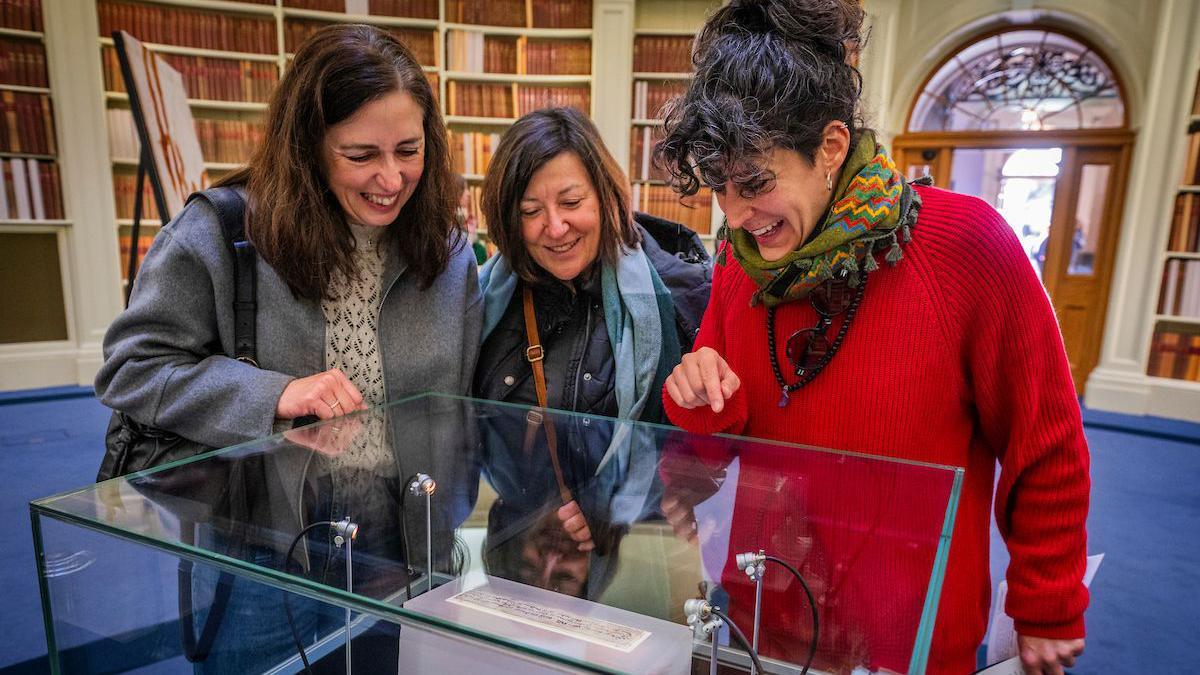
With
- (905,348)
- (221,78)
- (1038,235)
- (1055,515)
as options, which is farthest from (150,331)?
(1038,235)

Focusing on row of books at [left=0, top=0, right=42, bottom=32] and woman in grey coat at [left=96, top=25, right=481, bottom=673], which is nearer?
woman in grey coat at [left=96, top=25, right=481, bottom=673]

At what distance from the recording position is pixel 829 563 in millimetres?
817

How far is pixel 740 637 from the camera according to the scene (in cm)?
69

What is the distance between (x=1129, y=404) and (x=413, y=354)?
6175 mm

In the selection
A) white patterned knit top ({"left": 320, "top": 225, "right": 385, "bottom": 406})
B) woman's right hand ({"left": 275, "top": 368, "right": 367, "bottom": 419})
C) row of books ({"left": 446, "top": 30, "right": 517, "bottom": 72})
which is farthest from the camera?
row of books ({"left": 446, "top": 30, "right": 517, "bottom": 72})

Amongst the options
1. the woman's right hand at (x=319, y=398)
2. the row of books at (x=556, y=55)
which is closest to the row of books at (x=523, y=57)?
the row of books at (x=556, y=55)

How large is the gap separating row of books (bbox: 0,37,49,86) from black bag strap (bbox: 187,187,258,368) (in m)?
5.42

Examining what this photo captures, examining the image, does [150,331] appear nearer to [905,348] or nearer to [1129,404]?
[905,348]

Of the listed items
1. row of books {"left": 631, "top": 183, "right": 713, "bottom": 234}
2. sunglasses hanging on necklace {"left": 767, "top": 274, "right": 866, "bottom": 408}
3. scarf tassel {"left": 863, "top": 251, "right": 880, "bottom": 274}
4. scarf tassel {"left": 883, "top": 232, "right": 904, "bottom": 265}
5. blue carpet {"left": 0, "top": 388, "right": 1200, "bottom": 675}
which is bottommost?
blue carpet {"left": 0, "top": 388, "right": 1200, "bottom": 675}

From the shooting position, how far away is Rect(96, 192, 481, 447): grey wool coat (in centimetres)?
127

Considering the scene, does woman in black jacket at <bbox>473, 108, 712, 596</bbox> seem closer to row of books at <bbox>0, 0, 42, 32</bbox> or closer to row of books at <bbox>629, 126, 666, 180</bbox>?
row of books at <bbox>629, 126, 666, 180</bbox>

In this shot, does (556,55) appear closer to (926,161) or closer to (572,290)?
(926,161)

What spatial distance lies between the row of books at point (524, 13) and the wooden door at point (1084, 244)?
427cm

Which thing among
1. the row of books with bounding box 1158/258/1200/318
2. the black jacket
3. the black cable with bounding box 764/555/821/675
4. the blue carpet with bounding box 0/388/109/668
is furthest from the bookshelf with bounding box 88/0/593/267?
the black cable with bounding box 764/555/821/675
